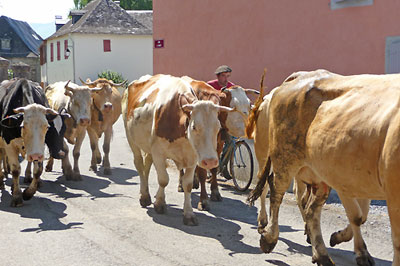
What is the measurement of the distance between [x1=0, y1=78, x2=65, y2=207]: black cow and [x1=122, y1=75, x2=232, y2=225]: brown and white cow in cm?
129

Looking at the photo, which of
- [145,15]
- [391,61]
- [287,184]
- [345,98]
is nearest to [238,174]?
[391,61]

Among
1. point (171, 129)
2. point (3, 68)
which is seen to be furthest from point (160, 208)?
point (3, 68)

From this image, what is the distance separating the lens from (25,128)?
896cm

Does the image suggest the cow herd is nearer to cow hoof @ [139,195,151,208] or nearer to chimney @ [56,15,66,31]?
cow hoof @ [139,195,151,208]

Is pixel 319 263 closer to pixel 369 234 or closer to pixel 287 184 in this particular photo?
pixel 287 184

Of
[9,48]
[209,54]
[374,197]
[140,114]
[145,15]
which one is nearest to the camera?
[374,197]

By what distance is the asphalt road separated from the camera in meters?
6.33

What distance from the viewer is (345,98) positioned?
515cm

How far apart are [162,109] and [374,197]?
3998 millimetres

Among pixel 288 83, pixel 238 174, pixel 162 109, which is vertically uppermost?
pixel 288 83

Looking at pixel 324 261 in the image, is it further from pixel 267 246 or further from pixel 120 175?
pixel 120 175

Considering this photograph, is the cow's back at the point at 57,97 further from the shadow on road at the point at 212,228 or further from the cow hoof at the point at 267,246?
the cow hoof at the point at 267,246

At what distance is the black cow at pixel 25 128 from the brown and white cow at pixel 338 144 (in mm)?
4051

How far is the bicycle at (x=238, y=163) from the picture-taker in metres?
10.6
